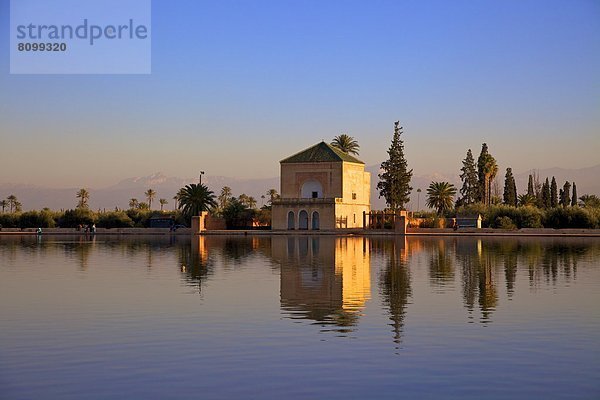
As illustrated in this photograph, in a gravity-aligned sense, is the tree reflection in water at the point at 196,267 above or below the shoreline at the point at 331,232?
below

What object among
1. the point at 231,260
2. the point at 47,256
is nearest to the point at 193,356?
the point at 231,260

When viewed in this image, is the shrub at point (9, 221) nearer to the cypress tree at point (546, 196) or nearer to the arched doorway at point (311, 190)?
the arched doorway at point (311, 190)

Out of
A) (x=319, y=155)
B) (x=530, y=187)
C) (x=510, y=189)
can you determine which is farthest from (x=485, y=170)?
(x=319, y=155)

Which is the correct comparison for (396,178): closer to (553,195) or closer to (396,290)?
(553,195)

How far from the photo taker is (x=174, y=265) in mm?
26203

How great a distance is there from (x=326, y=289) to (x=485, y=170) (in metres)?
56.4

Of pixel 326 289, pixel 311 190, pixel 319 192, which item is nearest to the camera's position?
pixel 326 289

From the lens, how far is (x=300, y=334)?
39.1 feet

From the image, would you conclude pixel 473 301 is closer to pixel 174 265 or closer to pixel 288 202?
pixel 174 265

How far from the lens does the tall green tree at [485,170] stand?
72125 millimetres

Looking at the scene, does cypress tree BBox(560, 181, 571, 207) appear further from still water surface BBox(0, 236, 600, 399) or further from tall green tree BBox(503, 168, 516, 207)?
still water surface BBox(0, 236, 600, 399)

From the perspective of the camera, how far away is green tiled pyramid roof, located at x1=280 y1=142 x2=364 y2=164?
64938mm

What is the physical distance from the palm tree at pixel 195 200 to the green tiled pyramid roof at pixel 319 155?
23.0 feet

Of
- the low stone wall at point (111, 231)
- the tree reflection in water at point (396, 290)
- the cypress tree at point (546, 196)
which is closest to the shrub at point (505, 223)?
the cypress tree at point (546, 196)
